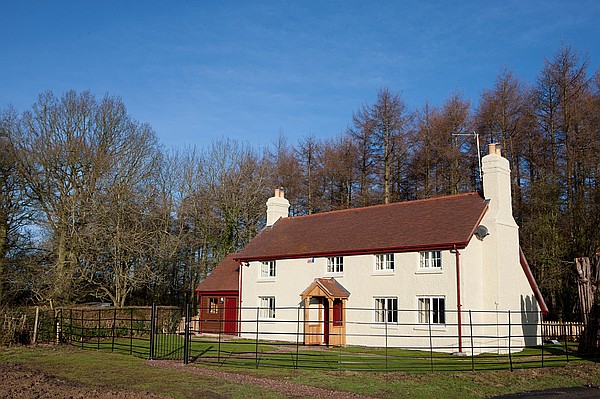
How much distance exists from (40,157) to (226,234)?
14.3 meters

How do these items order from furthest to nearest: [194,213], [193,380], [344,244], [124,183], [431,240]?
[194,213] → [124,183] → [344,244] → [431,240] → [193,380]

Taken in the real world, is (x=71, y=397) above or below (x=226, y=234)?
below

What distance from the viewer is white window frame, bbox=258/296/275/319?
2945 centimetres

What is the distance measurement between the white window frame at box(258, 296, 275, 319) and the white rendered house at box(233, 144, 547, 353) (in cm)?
8

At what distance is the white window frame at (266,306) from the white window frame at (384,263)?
6.60 metres

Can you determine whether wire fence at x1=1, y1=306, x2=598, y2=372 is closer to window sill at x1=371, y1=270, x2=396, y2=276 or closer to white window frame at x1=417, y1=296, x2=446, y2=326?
white window frame at x1=417, y1=296, x2=446, y2=326

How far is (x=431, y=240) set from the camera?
23.7 m

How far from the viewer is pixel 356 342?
2522 cm

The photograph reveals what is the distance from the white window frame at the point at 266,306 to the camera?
2945cm

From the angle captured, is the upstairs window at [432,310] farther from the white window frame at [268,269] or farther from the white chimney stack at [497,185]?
the white window frame at [268,269]

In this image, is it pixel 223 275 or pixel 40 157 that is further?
pixel 223 275

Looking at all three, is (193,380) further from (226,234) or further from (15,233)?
(226,234)

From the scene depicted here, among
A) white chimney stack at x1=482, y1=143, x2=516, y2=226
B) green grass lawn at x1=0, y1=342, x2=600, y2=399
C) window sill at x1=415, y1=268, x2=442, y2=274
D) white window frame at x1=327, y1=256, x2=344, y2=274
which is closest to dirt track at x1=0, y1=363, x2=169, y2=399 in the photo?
green grass lawn at x1=0, y1=342, x2=600, y2=399

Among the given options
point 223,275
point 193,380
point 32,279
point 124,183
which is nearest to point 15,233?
point 32,279
